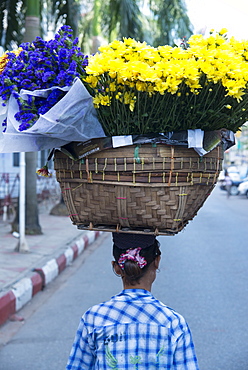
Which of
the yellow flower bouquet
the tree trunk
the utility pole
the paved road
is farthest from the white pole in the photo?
the yellow flower bouquet

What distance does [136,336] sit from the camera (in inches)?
67.8

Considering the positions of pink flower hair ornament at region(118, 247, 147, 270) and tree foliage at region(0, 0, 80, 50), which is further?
tree foliage at region(0, 0, 80, 50)

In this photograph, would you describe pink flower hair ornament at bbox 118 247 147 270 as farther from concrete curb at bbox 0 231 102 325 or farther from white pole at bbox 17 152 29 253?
white pole at bbox 17 152 29 253

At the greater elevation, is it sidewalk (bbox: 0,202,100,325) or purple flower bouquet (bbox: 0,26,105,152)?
purple flower bouquet (bbox: 0,26,105,152)

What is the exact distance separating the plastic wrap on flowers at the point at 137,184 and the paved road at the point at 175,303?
2.72 m

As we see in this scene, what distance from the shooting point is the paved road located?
4410 millimetres

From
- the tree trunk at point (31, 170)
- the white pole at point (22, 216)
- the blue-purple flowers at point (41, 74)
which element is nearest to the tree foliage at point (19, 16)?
the tree trunk at point (31, 170)

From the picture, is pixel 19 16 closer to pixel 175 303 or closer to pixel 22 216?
pixel 22 216

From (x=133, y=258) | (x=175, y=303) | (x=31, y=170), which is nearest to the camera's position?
(x=133, y=258)

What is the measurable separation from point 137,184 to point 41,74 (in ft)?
1.60

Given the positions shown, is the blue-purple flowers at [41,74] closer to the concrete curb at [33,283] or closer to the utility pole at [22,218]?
the concrete curb at [33,283]

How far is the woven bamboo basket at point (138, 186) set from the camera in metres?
1.72

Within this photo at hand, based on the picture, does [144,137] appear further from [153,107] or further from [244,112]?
[244,112]

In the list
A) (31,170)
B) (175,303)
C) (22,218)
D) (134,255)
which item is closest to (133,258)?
(134,255)
